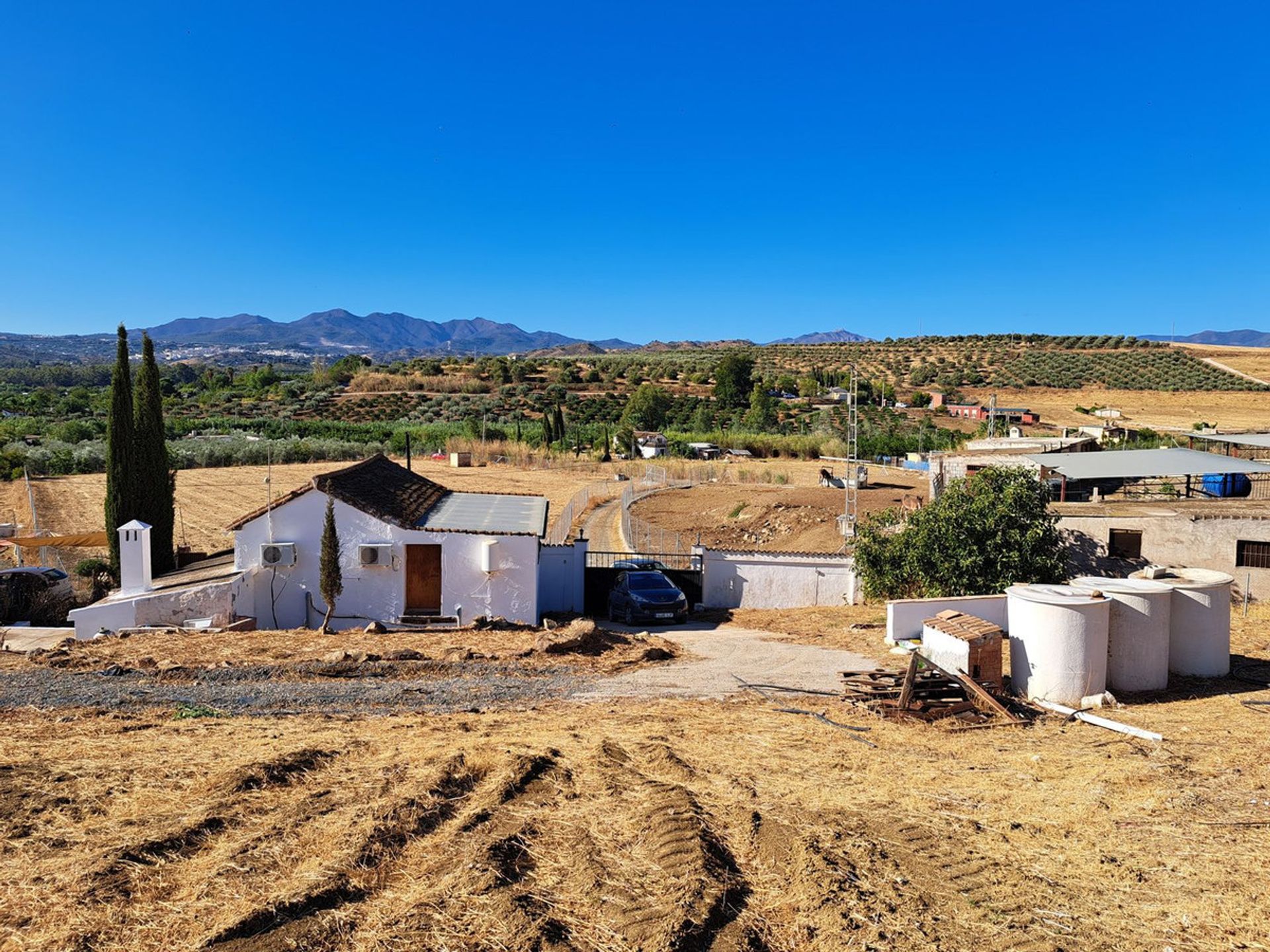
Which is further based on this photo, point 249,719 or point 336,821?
point 249,719

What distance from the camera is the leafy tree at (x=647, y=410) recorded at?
8100 cm

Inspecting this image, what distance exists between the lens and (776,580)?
831 inches

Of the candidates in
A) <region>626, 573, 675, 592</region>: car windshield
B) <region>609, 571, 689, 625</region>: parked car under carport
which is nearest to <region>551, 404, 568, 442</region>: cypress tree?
<region>626, 573, 675, 592</region>: car windshield

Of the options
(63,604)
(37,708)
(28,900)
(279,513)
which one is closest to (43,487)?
(63,604)

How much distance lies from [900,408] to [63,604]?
73.8m

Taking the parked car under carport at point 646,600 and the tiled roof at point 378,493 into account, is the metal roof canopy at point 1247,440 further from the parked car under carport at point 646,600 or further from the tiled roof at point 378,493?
the tiled roof at point 378,493

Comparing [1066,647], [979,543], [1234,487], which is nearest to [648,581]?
[979,543]

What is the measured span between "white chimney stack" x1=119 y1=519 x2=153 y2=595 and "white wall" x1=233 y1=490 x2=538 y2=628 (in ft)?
5.87

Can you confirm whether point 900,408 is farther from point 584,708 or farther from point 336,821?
point 336,821

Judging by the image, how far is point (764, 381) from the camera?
98.6 m

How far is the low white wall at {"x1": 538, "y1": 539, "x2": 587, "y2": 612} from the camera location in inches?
803

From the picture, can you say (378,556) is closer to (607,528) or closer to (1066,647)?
(1066,647)

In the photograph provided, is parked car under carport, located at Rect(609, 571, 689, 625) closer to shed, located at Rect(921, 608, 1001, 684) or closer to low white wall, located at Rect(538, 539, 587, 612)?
low white wall, located at Rect(538, 539, 587, 612)

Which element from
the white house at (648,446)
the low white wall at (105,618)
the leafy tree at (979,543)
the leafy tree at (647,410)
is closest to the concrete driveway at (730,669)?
the leafy tree at (979,543)
